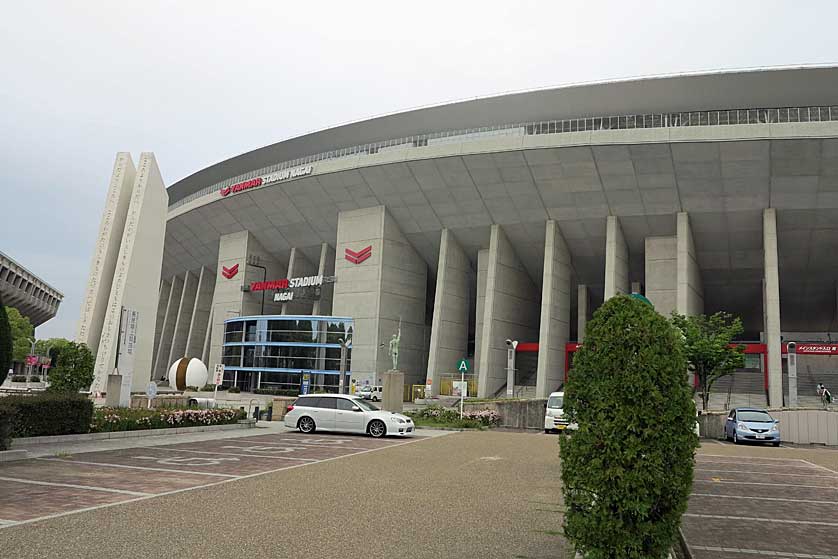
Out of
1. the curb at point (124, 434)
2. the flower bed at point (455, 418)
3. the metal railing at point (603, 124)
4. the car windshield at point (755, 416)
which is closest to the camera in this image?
the curb at point (124, 434)

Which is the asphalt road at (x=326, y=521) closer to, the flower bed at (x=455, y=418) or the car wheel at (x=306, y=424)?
the car wheel at (x=306, y=424)

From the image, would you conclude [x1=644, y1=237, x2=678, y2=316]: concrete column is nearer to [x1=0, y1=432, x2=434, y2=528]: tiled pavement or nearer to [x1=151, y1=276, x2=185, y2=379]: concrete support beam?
[x1=0, y1=432, x2=434, y2=528]: tiled pavement

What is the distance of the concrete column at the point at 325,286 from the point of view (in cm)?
5281

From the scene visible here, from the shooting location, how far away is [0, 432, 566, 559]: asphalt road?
20.3 ft

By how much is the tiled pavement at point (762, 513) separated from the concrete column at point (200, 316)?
59.3 meters

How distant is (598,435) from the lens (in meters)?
5.09

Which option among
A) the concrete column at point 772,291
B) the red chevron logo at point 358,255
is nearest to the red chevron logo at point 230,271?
the red chevron logo at point 358,255

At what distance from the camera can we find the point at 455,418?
28.5 meters

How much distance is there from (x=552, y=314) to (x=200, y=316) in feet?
129

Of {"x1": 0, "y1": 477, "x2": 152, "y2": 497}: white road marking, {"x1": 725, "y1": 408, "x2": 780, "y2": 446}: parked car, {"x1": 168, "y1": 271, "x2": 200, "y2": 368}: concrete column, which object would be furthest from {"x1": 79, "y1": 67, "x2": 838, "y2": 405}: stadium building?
{"x1": 0, "y1": 477, "x2": 152, "y2": 497}: white road marking

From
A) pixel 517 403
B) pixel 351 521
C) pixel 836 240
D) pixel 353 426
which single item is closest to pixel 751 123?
pixel 836 240

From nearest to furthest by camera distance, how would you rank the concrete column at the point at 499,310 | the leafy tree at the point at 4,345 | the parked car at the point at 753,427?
the leafy tree at the point at 4,345
the parked car at the point at 753,427
the concrete column at the point at 499,310

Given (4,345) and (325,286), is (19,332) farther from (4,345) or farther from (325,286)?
(4,345)

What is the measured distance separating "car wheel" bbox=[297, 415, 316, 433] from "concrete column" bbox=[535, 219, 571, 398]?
75.9 feet
